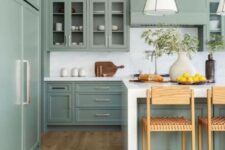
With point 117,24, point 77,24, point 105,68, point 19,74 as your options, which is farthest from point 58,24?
point 19,74

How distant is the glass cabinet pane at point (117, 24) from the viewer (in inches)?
233

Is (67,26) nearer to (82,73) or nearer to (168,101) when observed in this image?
(82,73)

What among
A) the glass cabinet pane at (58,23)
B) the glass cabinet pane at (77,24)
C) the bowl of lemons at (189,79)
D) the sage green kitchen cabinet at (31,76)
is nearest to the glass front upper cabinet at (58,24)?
the glass cabinet pane at (58,23)

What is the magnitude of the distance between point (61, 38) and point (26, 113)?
2.53 m

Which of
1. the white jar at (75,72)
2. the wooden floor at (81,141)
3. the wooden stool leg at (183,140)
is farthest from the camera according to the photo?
Result: the white jar at (75,72)

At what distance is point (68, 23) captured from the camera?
233 inches

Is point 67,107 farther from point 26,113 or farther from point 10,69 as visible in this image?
point 10,69

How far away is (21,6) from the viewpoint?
344 cm

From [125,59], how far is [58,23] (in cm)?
138

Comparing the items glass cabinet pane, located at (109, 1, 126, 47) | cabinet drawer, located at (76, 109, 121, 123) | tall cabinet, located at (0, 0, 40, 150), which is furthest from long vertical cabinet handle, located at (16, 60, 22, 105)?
glass cabinet pane, located at (109, 1, 126, 47)

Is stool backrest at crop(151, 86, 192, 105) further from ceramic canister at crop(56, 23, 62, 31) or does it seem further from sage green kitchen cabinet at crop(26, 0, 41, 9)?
ceramic canister at crop(56, 23, 62, 31)

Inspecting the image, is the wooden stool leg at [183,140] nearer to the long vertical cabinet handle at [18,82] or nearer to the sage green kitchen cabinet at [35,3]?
the long vertical cabinet handle at [18,82]

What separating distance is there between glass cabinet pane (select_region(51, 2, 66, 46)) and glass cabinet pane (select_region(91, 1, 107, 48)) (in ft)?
1.75

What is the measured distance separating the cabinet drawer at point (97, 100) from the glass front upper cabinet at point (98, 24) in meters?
0.88
